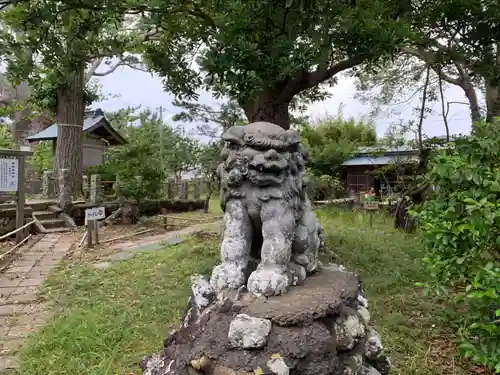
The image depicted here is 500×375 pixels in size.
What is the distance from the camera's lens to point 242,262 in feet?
6.43

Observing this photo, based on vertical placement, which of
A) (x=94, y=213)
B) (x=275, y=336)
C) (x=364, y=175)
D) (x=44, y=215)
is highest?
(x=364, y=175)

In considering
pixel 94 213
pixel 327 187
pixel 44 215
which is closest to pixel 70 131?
pixel 44 215

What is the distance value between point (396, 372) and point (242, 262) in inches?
61.0

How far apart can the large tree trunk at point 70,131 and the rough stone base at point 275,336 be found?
9049 millimetres

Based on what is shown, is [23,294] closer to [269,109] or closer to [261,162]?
[269,109]

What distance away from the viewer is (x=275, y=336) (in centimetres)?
164

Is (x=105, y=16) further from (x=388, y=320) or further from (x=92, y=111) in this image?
(x=92, y=111)

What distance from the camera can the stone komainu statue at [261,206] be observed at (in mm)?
1922

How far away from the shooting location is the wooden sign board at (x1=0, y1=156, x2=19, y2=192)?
→ 6.53 m

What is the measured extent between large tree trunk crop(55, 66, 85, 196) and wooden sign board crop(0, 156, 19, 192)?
3.40 meters

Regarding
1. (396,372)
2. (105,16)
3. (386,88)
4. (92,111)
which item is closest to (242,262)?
(396,372)

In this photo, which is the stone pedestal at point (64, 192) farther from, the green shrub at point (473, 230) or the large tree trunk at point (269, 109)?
the green shrub at point (473, 230)

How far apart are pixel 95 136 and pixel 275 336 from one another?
41.9 ft

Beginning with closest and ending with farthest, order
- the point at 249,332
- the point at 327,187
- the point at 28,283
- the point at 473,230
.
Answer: the point at 249,332
the point at 473,230
the point at 28,283
the point at 327,187
